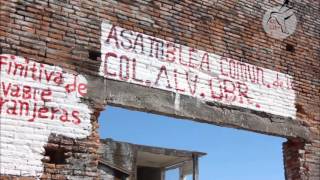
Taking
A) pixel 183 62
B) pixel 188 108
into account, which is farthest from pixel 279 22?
pixel 188 108

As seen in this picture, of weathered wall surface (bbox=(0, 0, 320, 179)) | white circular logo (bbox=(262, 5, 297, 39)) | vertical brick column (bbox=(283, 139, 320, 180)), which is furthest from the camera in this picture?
white circular logo (bbox=(262, 5, 297, 39))

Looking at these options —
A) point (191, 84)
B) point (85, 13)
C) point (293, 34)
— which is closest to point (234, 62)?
point (191, 84)

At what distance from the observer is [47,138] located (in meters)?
5.84

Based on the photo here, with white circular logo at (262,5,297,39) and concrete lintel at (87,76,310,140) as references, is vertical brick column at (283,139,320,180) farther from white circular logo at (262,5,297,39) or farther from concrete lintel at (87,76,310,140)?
white circular logo at (262,5,297,39)

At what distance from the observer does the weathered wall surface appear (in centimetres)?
607

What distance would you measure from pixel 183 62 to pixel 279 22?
2456 millimetres

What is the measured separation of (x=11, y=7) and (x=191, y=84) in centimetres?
278

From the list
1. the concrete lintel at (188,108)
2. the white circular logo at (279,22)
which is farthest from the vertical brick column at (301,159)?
the white circular logo at (279,22)

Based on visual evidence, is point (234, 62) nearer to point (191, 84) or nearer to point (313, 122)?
point (191, 84)

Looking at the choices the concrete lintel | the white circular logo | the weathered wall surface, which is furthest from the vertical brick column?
the white circular logo

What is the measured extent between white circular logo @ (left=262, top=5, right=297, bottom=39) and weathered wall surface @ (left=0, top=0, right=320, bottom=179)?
0.10 meters

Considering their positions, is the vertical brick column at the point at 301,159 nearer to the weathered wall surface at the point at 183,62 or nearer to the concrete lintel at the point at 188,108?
the weathered wall surface at the point at 183,62

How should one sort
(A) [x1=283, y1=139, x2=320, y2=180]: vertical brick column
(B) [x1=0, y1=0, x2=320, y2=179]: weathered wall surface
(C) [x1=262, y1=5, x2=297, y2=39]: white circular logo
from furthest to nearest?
(C) [x1=262, y1=5, x2=297, y2=39]: white circular logo < (A) [x1=283, y1=139, x2=320, y2=180]: vertical brick column < (B) [x1=0, y1=0, x2=320, y2=179]: weathered wall surface

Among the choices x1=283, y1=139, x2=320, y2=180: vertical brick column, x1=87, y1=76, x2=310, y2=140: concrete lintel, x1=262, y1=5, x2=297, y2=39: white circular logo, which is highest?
x1=262, y1=5, x2=297, y2=39: white circular logo
